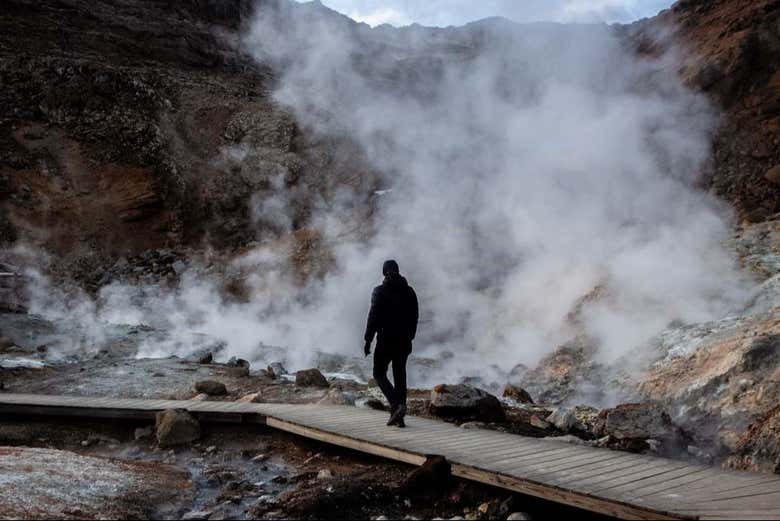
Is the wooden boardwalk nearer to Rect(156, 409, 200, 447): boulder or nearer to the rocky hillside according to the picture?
Rect(156, 409, 200, 447): boulder

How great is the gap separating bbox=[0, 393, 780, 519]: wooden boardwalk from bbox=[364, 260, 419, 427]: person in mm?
275

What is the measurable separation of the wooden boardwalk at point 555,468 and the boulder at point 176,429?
0.61 ft

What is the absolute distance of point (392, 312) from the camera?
4.63 m

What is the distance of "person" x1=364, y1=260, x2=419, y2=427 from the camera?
4613mm

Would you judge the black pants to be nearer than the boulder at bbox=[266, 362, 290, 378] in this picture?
Yes

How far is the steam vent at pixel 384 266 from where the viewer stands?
3.93m

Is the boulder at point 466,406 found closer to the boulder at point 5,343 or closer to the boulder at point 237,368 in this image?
the boulder at point 237,368

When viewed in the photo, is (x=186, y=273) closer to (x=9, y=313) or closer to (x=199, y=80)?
(x=9, y=313)

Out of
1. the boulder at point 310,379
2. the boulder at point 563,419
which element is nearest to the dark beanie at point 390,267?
the boulder at point 563,419

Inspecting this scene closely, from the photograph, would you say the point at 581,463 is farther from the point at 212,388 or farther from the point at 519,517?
the point at 212,388

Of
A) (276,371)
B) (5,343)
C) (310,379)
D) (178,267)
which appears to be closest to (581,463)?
(310,379)

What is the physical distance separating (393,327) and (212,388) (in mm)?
3411

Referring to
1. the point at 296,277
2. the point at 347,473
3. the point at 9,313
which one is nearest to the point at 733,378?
the point at 347,473

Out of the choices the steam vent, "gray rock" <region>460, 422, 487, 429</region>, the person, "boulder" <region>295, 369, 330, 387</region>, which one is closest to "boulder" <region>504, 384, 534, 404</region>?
the steam vent
